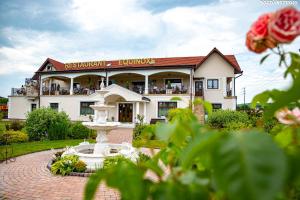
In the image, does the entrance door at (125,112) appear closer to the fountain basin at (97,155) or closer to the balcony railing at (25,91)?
the balcony railing at (25,91)

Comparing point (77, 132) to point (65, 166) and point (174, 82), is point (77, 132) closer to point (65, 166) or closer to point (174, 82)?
point (65, 166)

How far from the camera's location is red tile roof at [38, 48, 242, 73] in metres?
26.5

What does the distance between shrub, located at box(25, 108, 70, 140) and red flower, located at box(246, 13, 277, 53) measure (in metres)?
17.0

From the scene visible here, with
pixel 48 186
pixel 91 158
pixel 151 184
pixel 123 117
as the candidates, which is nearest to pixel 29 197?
pixel 48 186

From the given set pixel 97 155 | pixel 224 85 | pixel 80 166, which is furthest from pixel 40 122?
pixel 224 85

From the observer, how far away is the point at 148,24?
1692 centimetres

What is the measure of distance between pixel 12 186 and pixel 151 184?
7.64m

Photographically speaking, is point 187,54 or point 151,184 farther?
point 187,54

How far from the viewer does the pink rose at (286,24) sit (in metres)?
0.79

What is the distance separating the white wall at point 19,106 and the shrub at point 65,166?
25.4 metres

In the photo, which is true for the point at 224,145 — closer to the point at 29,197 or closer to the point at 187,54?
the point at 29,197

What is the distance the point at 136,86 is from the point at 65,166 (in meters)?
21.3

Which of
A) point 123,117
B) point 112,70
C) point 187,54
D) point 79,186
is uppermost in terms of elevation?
point 187,54

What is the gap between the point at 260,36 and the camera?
875 mm
